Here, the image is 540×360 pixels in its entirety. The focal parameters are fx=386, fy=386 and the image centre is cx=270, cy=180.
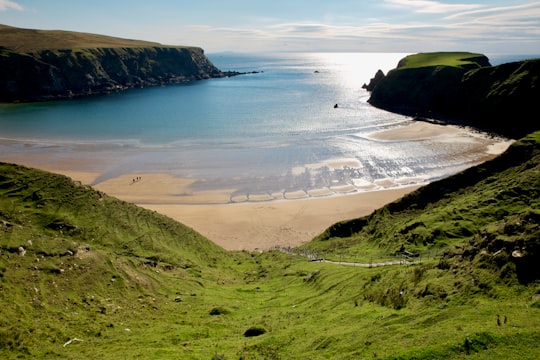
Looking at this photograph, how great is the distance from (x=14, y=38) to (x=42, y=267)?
22638 cm

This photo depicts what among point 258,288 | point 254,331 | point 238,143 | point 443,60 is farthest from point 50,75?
point 254,331

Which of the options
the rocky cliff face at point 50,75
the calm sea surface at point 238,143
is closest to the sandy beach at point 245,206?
the calm sea surface at point 238,143

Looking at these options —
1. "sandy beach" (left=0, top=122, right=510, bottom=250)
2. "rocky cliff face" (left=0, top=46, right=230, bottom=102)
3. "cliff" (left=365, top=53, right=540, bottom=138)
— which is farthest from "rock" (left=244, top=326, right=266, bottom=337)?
"rocky cliff face" (left=0, top=46, right=230, bottom=102)

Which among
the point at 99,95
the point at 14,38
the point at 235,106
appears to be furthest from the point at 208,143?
the point at 14,38

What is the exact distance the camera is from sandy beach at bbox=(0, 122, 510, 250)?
164 ft

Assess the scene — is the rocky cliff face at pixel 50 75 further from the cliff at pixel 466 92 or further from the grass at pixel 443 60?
the grass at pixel 443 60

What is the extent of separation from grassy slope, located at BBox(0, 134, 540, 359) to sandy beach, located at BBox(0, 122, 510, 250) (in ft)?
41.8

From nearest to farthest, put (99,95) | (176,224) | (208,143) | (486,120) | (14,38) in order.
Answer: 1. (176,224)
2. (208,143)
3. (486,120)
4. (99,95)
5. (14,38)

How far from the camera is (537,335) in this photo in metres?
13.1

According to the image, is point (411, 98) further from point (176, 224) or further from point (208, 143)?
point (176, 224)

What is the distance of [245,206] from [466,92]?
318 ft

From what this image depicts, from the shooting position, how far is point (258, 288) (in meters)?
30.0

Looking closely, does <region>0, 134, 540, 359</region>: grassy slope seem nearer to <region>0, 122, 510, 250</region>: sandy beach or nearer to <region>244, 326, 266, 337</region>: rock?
<region>244, 326, 266, 337</region>: rock

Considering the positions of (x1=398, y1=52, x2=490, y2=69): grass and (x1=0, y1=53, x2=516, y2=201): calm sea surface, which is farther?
(x1=398, y1=52, x2=490, y2=69): grass
